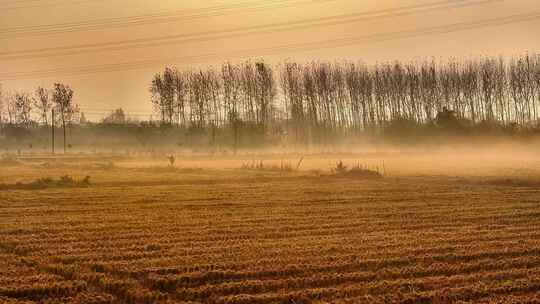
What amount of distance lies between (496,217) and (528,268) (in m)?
6.64

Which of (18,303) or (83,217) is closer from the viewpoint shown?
(18,303)

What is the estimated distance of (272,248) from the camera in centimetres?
1252

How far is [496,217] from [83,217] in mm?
12491

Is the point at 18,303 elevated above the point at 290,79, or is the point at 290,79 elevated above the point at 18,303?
the point at 290,79

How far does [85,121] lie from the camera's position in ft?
317

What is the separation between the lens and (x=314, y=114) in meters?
89.8

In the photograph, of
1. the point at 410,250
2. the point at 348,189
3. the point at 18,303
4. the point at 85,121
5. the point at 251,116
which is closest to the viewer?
the point at 18,303

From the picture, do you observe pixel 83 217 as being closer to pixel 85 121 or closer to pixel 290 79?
pixel 290 79

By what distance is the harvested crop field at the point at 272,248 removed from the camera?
9188 mm

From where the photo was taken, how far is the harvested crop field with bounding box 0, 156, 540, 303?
9.19 metres

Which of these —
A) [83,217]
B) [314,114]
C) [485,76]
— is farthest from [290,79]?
[83,217]

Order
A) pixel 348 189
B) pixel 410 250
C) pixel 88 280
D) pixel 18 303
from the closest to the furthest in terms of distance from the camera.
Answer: pixel 18 303, pixel 88 280, pixel 410 250, pixel 348 189

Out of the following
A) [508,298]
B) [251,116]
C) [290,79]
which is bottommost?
[508,298]

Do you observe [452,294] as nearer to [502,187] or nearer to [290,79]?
[502,187]
